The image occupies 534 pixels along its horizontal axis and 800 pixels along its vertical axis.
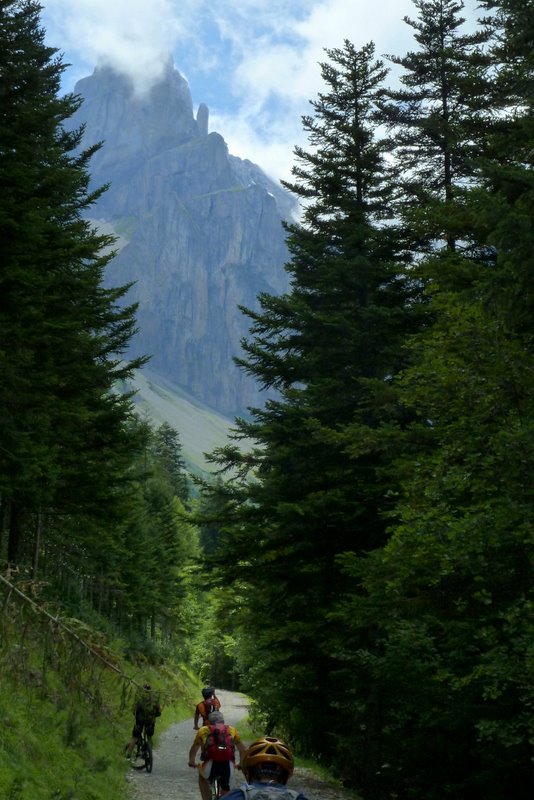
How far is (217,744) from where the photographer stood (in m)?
10.0

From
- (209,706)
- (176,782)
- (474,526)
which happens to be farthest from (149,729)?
(474,526)

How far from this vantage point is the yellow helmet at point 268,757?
→ 4.41m

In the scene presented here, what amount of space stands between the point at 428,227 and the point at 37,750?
11.9 m

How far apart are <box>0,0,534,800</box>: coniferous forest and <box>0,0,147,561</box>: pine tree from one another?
0.24ft

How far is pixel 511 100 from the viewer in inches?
613

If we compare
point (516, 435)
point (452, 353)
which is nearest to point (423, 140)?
point (452, 353)

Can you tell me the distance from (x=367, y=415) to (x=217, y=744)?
30.9 ft

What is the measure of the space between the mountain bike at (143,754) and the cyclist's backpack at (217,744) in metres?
8.04

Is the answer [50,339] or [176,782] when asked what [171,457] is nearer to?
[50,339]

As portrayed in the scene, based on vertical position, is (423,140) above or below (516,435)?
above

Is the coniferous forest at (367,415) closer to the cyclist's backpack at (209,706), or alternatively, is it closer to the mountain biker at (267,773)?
the cyclist's backpack at (209,706)

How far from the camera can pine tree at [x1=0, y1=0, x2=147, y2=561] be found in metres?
14.2

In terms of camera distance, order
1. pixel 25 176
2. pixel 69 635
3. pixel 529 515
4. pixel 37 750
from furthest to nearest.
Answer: pixel 25 176 → pixel 37 750 → pixel 529 515 → pixel 69 635

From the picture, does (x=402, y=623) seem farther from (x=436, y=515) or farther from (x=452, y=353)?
(x=452, y=353)
